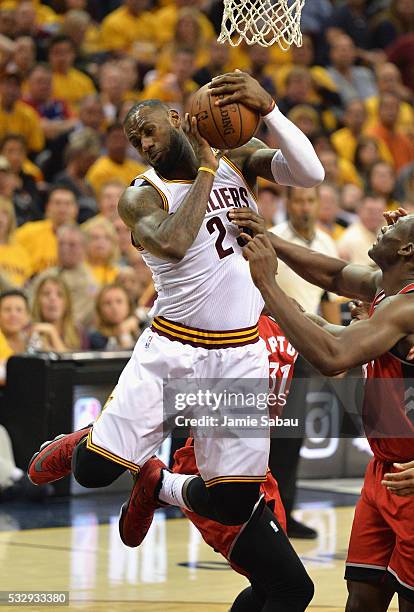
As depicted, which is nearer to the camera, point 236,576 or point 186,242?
point 186,242

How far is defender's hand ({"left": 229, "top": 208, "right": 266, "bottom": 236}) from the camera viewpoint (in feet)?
17.1

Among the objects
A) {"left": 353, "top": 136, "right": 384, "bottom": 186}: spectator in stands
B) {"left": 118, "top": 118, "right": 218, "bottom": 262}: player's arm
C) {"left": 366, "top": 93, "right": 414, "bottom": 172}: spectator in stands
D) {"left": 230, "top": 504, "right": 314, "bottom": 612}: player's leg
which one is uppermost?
{"left": 366, "top": 93, "right": 414, "bottom": 172}: spectator in stands

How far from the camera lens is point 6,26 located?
13.8 metres

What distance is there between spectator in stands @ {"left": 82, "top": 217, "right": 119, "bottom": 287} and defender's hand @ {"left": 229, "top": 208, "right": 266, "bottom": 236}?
18.4ft

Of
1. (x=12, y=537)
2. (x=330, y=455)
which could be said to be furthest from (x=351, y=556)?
(x=330, y=455)

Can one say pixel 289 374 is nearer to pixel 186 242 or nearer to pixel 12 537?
pixel 186 242

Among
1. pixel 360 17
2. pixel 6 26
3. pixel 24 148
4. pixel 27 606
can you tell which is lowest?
pixel 27 606

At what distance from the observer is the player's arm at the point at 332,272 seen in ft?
17.7

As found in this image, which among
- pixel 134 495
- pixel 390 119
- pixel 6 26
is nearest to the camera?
pixel 134 495

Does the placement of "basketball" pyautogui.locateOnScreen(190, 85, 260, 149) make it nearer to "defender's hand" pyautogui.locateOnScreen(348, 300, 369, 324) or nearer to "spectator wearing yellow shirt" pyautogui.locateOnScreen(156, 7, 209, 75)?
"defender's hand" pyautogui.locateOnScreen(348, 300, 369, 324)

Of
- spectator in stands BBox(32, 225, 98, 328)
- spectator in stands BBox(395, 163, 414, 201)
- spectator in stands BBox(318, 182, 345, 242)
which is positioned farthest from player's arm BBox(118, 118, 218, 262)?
spectator in stands BBox(395, 163, 414, 201)

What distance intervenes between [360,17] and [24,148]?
7.13 metres

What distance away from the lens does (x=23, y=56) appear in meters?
13.2

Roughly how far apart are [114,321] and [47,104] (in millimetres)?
3964
